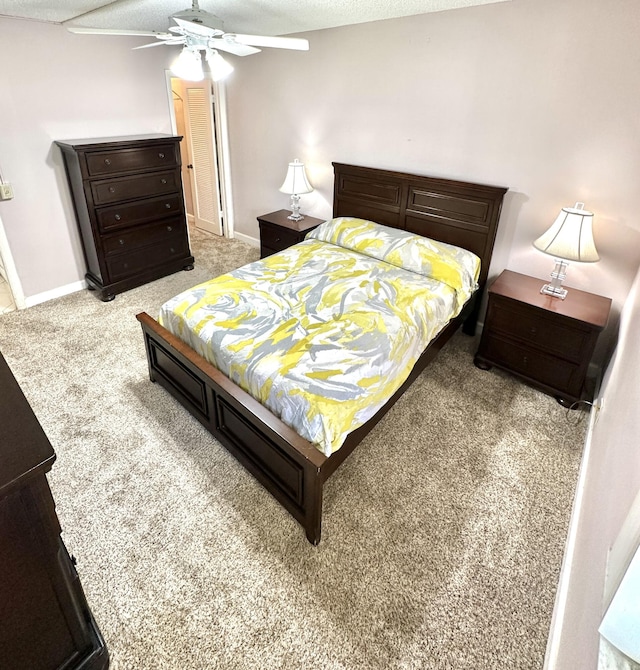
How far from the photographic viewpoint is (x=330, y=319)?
2.31 metres

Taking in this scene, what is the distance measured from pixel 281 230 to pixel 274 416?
248 centimetres

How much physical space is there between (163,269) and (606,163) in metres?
3.73

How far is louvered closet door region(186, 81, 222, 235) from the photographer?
456 centimetres

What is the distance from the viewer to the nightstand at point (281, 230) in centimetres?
378

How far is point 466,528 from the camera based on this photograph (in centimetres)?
189

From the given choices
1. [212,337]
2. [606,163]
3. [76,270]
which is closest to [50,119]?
[76,270]

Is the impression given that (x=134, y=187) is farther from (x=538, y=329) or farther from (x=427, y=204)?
(x=538, y=329)

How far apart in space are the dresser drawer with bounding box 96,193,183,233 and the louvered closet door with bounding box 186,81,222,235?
41.7 inches

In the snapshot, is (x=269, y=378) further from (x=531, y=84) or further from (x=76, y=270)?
(x=76, y=270)

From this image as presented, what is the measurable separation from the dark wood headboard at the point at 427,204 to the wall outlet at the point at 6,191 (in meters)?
2.64

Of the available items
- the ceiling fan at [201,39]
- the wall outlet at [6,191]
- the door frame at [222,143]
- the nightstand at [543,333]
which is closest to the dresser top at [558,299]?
the nightstand at [543,333]

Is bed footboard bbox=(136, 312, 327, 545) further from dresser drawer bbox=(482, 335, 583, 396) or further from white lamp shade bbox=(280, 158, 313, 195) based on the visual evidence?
white lamp shade bbox=(280, 158, 313, 195)

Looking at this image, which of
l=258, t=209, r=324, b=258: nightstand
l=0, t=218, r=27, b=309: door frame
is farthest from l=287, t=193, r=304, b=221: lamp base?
l=0, t=218, r=27, b=309: door frame

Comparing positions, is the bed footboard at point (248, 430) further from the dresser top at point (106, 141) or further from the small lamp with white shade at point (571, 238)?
the small lamp with white shade at point (571, 238)
